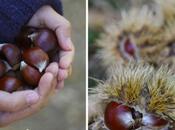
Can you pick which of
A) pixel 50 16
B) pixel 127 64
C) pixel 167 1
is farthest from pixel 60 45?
pixel 167 1

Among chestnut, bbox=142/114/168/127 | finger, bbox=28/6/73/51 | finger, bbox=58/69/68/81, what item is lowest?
chestnut, bbox=142/114/168/127

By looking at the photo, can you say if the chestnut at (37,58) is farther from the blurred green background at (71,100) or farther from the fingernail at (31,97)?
the blurred green background at (71,100)

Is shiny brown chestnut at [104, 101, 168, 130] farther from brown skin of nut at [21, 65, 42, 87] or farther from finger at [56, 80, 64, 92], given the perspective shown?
brown skin of nut at [21, 65, 42, 87]

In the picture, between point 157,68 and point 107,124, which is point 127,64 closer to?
point 157,68

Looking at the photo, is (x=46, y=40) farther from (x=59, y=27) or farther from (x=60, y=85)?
(x=60, y=85)

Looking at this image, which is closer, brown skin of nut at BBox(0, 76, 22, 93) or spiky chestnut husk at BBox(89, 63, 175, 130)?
brown skin of nut at BBox(0, 76, 22, 93)

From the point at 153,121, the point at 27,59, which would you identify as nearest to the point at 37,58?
the point at 27,59

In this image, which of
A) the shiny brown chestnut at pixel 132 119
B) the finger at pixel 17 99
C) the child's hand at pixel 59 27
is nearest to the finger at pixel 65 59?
the child's hand at pixel 59 27

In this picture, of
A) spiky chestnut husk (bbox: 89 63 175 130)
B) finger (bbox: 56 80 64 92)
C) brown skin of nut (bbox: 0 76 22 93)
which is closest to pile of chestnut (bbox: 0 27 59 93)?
brown skin of nut (bbox: 0 76 22 93)
